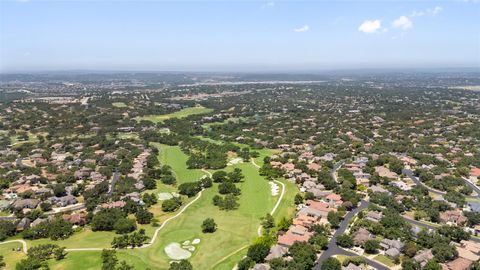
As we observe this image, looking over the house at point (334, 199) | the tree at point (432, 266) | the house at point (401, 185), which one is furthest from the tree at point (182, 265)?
the house at point (401, 185)

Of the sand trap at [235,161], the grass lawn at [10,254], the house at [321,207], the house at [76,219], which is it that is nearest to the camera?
the grass lawn at [10,254]

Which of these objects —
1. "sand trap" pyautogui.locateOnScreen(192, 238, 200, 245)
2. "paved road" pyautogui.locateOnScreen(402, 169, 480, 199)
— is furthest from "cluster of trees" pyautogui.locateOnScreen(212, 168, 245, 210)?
"paved road" pyautogui.locateOnScreen(402, 169, 480, 199)

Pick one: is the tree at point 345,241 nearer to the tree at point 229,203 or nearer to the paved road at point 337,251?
the paved road at point 337,251

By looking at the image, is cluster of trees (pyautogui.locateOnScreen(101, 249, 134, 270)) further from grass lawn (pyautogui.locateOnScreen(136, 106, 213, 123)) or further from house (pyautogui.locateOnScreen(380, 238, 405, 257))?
grass lawn (pyautogui.locateOnScreen(136, 106, 213, 123))

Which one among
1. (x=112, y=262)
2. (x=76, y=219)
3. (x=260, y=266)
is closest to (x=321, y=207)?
(x=260, y=266)

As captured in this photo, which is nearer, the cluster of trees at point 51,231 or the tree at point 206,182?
the cluster of trees at point 51,231

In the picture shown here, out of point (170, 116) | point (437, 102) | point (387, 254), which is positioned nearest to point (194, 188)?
point (387, 254)
